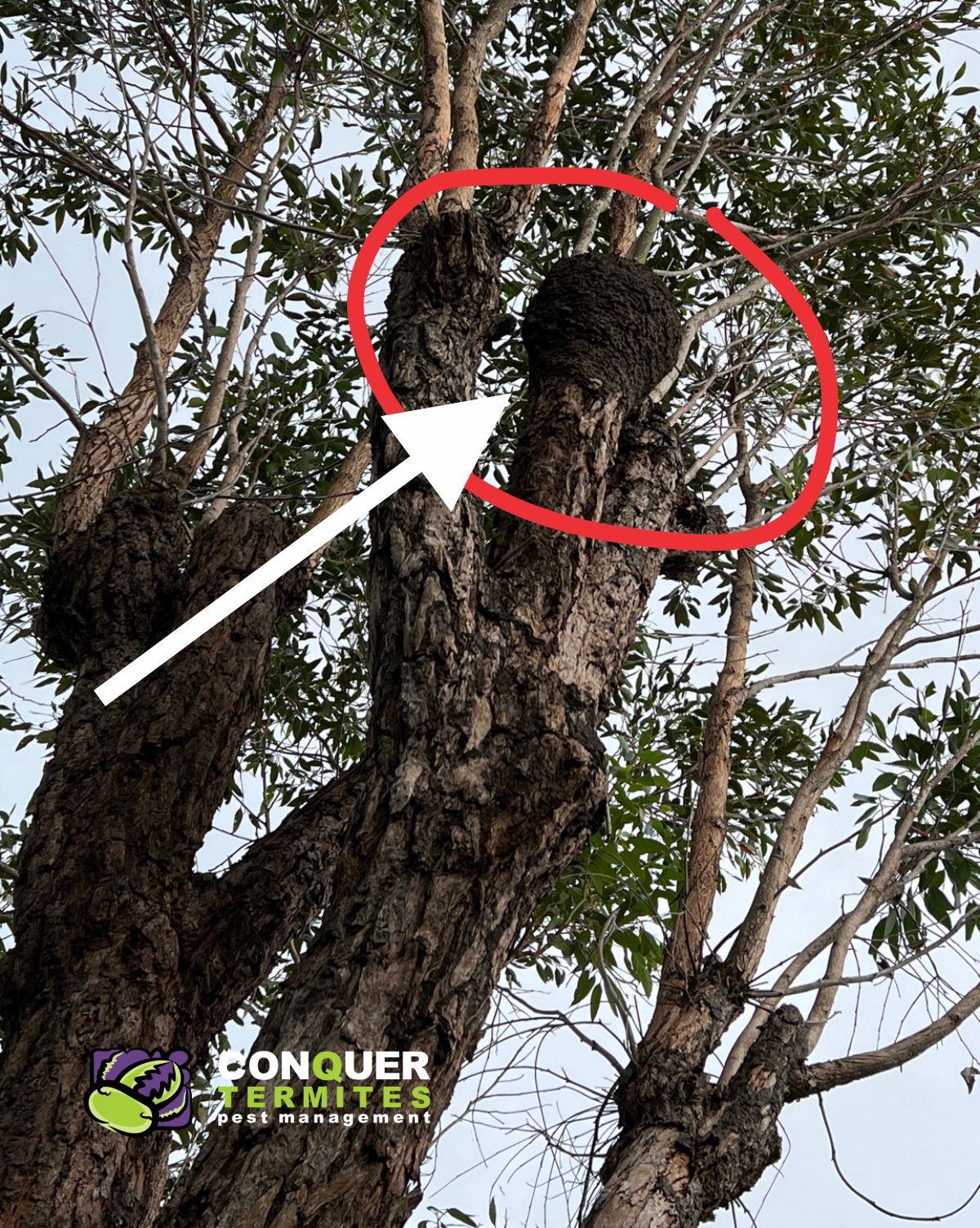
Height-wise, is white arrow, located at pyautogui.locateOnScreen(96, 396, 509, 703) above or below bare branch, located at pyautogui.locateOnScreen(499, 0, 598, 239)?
below

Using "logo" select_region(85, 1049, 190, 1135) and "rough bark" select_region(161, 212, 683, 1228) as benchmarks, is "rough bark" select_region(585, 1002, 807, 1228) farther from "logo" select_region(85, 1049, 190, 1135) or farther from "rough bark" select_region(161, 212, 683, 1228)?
"logo" select_region(85, 1049, 190, 1135)

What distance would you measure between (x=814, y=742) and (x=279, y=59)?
4124mm

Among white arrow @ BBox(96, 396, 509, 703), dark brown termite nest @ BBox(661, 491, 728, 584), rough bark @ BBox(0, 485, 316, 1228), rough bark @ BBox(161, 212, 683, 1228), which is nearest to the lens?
rough bark @ BBox(161, 212, 683, 1228)

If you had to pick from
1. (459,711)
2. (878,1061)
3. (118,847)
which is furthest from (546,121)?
(878,1061)

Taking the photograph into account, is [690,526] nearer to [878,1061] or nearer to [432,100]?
[878,1061]

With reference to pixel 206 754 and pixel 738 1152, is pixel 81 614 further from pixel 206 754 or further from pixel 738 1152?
pixel 738 1152

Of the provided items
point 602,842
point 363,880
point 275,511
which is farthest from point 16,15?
point 363,880

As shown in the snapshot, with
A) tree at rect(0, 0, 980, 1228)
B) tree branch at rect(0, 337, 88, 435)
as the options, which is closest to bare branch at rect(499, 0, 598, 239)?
tree at rect(0, 0, 980, 1228)

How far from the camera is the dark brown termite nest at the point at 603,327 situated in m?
3.60

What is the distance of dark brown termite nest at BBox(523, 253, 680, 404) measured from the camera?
360 centimetres

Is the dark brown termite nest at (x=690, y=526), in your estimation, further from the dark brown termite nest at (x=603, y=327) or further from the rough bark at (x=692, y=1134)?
the rough bark at (x=692, y=1134)

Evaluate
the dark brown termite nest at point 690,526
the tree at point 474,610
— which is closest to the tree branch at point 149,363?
the tree at point 474,610

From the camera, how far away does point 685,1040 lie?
11.7 feet

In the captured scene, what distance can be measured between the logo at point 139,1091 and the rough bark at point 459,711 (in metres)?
0.92
